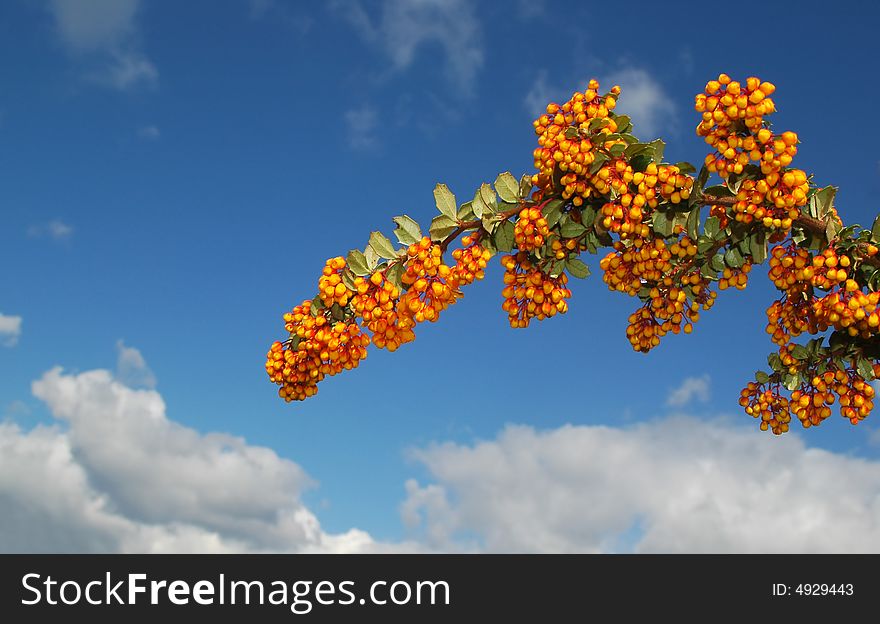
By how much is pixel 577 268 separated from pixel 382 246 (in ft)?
6.17

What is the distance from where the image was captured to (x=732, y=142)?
263 inches

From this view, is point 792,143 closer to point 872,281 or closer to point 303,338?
point 872,281

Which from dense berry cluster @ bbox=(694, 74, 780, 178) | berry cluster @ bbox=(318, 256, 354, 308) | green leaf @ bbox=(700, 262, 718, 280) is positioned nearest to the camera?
dense berry cluster @ bbox=(694, 74, 780, 178)

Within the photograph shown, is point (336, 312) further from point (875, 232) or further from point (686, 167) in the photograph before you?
point (875, 232)

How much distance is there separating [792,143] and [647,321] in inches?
101

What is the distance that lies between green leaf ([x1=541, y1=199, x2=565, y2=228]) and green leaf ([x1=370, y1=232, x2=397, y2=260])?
4.86ft

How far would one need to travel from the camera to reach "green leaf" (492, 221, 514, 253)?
7.50 m

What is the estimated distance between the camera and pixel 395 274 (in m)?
7.59

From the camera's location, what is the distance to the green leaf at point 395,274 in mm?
7590

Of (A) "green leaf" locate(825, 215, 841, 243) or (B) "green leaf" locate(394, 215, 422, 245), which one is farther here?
(B) "green leaf" locate(394, 215, 422, 245)

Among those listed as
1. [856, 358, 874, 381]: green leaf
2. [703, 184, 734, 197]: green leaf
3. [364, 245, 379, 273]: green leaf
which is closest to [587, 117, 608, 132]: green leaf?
[703, 184, 734, 197]: green leaf

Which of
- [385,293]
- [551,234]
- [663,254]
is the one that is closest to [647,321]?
[663,254]

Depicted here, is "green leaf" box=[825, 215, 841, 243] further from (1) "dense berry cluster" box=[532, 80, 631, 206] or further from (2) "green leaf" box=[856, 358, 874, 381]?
(1) "dense berry cluster" box=[532, 80, 631, 206]

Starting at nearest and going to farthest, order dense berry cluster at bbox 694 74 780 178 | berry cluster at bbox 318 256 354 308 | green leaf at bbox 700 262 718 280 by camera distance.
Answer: dense berry cluster at bbox 694 74 780 178, berry cluster at bbox 318 256 354 308, green leaf at bbox 700 262 718 280
